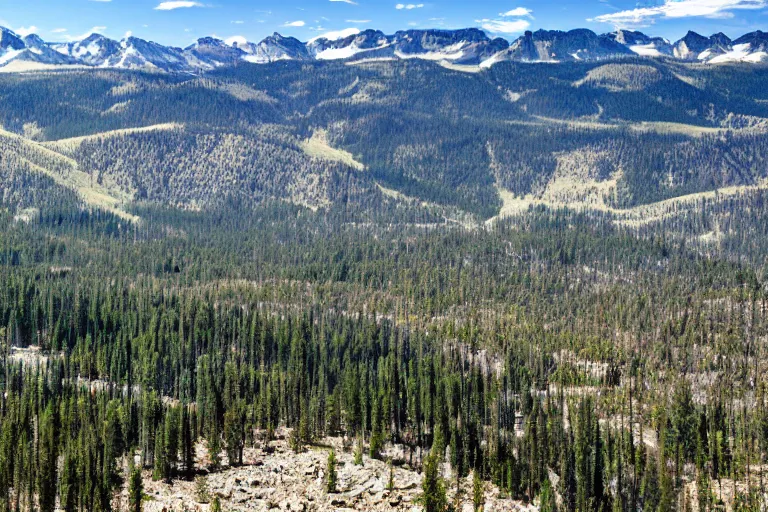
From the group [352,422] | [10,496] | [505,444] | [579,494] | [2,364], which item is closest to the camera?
[10,496]

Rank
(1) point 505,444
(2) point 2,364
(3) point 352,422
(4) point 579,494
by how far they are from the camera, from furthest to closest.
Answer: (2) point 2,364 → (3) point 352,422 → (1) point 505,444 → (4) point 579,494

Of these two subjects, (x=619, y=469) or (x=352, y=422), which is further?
(x=352, y=422)

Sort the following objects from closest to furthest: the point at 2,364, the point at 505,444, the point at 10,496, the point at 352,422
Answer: the point at 10,496 < the point at 505,444 < the point at 352,422 < the point at 2,364

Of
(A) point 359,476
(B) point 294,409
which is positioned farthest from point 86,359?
(A) point 359,476

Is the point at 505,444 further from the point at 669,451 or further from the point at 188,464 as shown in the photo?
the point at 188,464

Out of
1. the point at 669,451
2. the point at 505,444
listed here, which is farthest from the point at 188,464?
the point at 669,451

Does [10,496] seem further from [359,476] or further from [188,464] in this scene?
[359,476]
